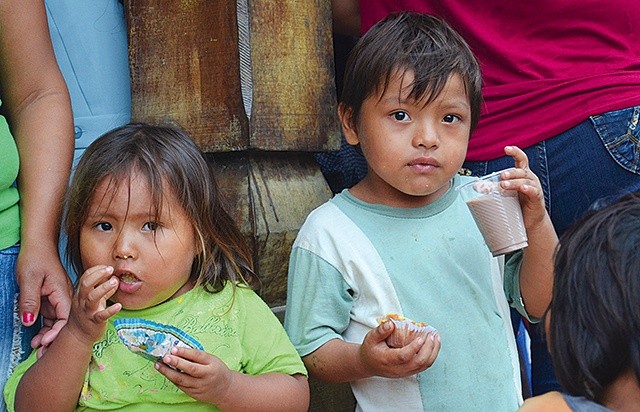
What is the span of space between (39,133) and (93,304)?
58 cm

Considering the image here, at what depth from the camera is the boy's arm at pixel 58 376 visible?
2023 millimetres

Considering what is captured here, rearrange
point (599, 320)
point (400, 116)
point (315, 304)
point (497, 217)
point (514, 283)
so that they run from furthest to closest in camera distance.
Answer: point (514, 283) → point (400, 116) → point (315, 304) → point (497, 217) → point (599, 320)

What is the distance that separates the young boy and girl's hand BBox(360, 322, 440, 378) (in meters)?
0.07

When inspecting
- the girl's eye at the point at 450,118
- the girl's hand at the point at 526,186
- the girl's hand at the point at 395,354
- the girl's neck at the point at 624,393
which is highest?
the girl's eye at the point at 450,118

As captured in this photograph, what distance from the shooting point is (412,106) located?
2365mm

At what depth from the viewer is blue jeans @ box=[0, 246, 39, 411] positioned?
212cm

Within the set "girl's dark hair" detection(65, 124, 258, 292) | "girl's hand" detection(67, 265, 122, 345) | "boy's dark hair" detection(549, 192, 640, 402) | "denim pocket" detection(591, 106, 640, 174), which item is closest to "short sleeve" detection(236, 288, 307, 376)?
"girl's dark hair" detection(65, 124, 258, 292)

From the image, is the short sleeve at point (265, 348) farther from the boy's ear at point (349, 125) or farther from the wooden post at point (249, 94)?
the boy's ear at point (349, 125)

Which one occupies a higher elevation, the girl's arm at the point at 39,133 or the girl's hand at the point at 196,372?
the girl's arm at the point at 39,133

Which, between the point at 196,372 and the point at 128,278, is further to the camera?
the point at 128,278

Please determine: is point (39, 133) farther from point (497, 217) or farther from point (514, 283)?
point (514, 283)

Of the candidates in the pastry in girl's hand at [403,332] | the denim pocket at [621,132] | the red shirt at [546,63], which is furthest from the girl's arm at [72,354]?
the denim pocket at [621,132]

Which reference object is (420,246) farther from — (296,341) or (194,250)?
(194,250)

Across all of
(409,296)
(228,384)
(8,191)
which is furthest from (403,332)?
(8,191)
